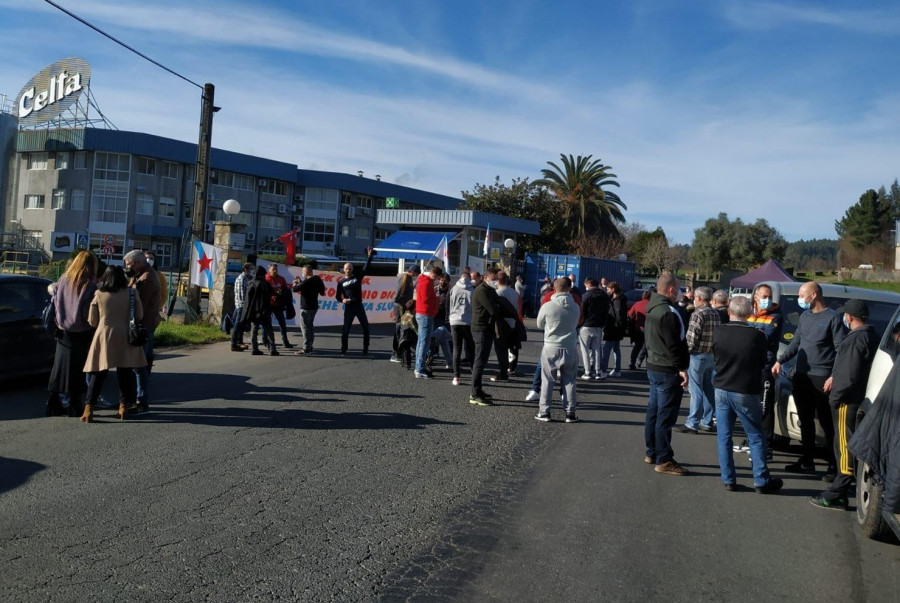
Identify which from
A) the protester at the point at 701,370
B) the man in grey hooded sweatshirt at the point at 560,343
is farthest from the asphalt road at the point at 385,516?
the man in grey hooded sweatshirt at the point at 560,343

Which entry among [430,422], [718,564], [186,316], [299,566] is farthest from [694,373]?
[186,316]

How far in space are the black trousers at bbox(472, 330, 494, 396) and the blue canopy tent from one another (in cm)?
1970

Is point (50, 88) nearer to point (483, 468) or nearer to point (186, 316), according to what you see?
point (186, 316)

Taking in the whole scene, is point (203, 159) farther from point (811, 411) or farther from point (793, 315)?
point (811, 411)

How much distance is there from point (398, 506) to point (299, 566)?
52.5 inches

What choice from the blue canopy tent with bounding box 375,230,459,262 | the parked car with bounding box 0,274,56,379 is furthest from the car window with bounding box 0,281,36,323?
the blue canopy tent with bounding box 375,230,459,262

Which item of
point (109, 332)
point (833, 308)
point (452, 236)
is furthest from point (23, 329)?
point (452, 236)

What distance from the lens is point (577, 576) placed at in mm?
4551

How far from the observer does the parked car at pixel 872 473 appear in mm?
5336

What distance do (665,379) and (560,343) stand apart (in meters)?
2.12

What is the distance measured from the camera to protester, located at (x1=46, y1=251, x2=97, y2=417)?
8086mm

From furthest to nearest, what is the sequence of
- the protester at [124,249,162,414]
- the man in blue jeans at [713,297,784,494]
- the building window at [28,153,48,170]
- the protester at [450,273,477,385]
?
the building window at [28,153,48,170]
the protester at [450,273,477,385]
the protester at [124,249,162,414]
the man in blue jeans at [713,297,784,494]

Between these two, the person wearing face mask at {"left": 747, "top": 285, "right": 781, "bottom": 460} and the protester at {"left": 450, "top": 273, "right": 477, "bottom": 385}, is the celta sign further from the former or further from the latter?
the person wearing face mask at {"left": 747, "top": 285, "right": 781, "bottom": 460}

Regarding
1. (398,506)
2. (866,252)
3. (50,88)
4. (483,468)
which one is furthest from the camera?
(866,252)
